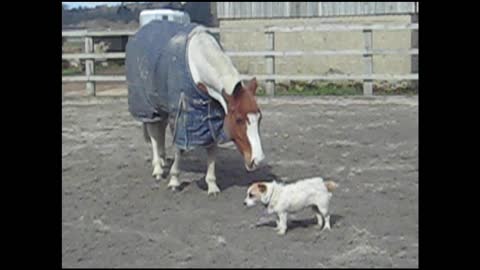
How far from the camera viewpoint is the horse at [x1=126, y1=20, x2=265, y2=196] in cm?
563

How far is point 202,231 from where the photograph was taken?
16.6 feet

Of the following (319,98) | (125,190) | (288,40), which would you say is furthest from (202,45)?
(288,40)

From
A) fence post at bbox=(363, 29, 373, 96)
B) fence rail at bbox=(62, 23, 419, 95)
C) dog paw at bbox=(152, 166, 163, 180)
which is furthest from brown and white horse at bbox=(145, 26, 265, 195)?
fence post at bbox=(363, 29, 373, 96)

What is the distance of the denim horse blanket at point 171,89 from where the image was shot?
19.7 ft

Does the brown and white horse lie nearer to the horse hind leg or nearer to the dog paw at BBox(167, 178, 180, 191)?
the dog paw at BBox(167, 178, 180, 191)

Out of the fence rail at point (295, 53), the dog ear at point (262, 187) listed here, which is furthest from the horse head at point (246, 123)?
the fence rail at point (295, 53)

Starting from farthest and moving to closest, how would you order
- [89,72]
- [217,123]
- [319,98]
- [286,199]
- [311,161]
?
[89,72] < [319,98] < [311,161] < [217,123] < [286,199]

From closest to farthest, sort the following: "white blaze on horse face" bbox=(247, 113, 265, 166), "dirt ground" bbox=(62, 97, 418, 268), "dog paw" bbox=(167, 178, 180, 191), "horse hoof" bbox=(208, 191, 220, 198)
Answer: "dirt ground" bbox=(62, 97, 418, 268), "white blaze on horse face" bbox=(247, 113, 265, 166), "horse hoof" bbox=(208, 191, 220, 198), "dog paw" bbox=(167, 178, 180, 191)

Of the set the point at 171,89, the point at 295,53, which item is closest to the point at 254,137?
the point at 171,89

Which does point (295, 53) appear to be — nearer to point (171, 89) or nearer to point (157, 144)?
point (157, 144)

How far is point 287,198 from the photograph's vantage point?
16.2ft

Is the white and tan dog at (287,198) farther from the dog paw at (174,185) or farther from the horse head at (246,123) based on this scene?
the dog paw at (174,185)
